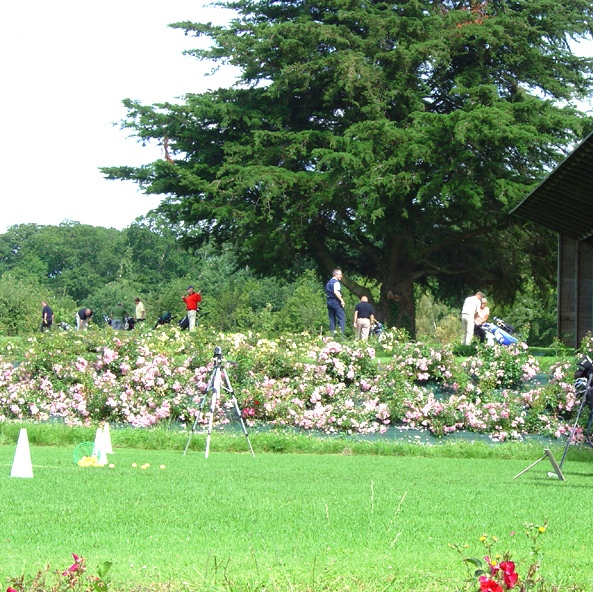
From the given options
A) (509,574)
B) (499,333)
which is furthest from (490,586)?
(499,333)

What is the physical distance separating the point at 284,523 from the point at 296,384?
1107 cm

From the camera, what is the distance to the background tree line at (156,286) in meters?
63.7

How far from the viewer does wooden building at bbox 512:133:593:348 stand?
2459cm

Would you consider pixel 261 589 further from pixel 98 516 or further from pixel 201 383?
pixel 201 383

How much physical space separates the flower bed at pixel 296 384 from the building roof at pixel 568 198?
4696 millimetres

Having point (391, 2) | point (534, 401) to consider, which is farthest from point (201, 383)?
point (391, 2)

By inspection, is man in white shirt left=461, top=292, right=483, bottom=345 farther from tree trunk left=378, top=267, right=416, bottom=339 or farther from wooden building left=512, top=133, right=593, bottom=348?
tree trunk left=378, top=267, right=416, bottom=339

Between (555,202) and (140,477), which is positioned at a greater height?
(555,202)

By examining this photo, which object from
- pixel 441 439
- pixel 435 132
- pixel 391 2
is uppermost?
pixel 391 2

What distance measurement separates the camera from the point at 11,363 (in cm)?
2173

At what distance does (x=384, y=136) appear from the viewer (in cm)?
3656

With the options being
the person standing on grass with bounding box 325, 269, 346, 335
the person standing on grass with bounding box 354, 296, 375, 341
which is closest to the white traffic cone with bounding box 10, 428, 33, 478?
the person standing on grass with bounding box 325, 269, 346, 335

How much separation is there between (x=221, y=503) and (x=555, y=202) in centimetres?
1874

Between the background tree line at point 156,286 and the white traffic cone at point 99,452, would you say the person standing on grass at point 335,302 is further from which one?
the white traffic cone at point 99,452
